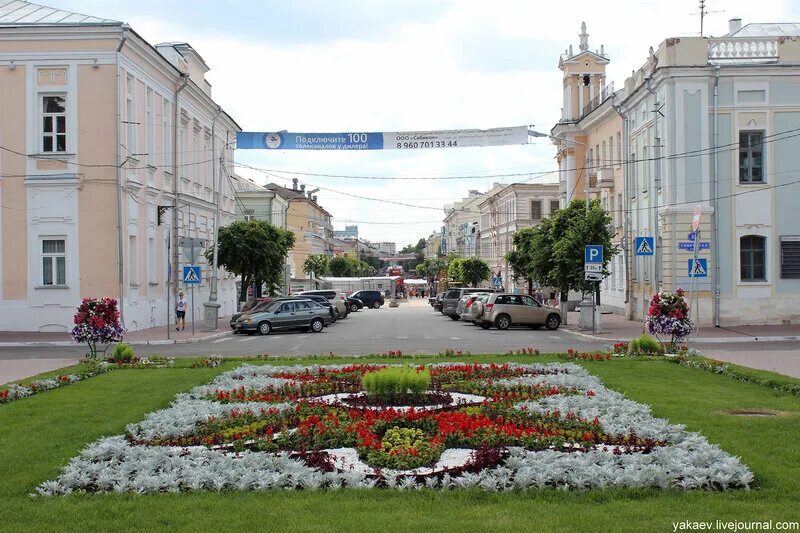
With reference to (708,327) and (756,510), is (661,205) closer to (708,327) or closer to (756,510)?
(708,327)

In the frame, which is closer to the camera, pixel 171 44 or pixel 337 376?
pixel 337 376

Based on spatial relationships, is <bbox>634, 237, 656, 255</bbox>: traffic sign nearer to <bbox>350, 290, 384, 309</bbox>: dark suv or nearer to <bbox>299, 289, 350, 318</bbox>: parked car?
<bbox>299, 289, 350, 318</bbox>: parked car

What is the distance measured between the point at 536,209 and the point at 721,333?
5290 centimetres

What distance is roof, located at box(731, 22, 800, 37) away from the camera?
38.6 meters

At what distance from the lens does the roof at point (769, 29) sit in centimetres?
3862

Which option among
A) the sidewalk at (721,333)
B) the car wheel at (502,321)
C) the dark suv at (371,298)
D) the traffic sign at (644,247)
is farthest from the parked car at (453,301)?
the dark suv at (371,298)

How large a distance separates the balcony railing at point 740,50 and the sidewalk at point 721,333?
11.1m

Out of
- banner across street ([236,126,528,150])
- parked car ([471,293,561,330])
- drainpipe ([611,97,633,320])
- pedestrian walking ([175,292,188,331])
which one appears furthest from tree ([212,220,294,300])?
drainpipe ([611,97,633,320])

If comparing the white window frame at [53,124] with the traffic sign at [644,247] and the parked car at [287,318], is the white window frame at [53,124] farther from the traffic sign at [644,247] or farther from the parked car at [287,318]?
the traffic sign at [644,247]

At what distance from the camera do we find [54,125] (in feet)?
109

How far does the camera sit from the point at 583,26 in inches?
2299

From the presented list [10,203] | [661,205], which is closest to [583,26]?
[661,205]

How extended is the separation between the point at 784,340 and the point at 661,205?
985 centimetres

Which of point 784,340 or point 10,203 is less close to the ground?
point 10,203
